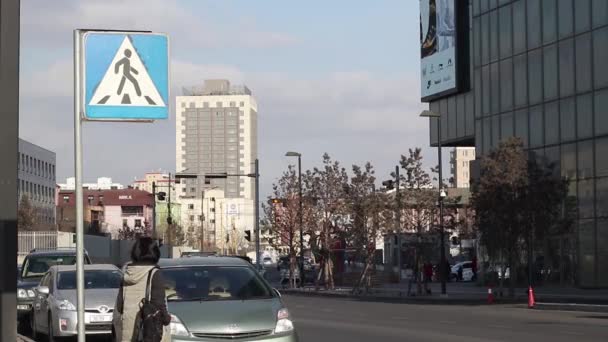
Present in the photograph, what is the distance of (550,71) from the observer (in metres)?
53.3

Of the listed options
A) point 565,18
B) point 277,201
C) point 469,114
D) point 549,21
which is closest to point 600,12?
point 565,18

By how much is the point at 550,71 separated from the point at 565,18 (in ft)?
9.32

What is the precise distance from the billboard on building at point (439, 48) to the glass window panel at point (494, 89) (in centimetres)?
1004

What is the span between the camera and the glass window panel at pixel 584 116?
49844mm

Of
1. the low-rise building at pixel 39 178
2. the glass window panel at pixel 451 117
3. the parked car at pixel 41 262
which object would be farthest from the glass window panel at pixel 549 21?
the low-rise building at pixel 39 178

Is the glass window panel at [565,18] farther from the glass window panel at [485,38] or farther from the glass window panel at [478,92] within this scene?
the glass window panel at [478,92]

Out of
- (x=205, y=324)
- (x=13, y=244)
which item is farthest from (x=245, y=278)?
(x=13, y=244)

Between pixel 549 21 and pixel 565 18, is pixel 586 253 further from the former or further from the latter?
pixel 549 21

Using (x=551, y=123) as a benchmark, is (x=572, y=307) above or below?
below

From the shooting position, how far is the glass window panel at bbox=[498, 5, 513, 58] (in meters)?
57.4

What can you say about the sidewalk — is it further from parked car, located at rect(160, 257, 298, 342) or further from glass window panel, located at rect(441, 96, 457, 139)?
parked car, located at rect(160, 257, 298, 342)

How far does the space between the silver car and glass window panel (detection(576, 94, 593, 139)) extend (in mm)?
32199

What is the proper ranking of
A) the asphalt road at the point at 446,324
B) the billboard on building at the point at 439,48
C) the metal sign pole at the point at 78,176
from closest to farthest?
the metal sign pole at the point at 78,176
the asphalt road at the point at 446,324
the billboard on building at the point at 439,48

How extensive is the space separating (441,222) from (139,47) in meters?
39.3
